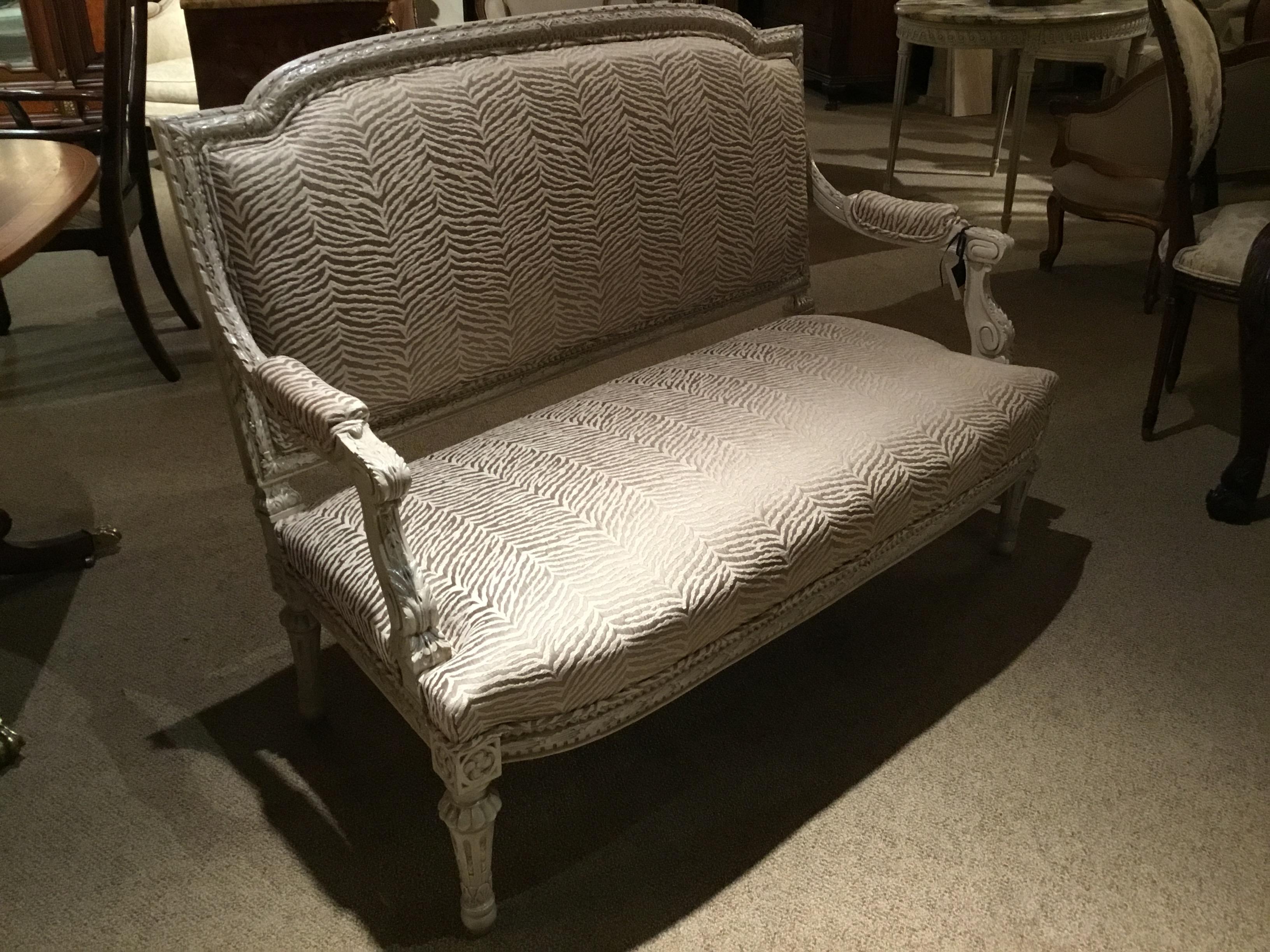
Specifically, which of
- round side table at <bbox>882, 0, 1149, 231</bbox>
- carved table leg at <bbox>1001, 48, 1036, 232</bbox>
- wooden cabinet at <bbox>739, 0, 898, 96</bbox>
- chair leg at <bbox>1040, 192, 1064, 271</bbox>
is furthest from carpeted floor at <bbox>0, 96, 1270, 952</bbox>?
wooden cabinet at <bbox>739, 0, 898, 96</bbox>

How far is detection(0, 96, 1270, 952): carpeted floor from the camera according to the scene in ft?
4.64

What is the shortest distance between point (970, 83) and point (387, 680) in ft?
16.9

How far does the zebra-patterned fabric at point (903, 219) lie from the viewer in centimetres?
199

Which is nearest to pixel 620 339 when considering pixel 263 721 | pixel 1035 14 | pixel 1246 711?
pixel 263 721

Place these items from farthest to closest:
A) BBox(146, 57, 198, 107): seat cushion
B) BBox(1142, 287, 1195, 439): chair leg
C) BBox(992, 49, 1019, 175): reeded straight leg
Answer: BBox(146, 57, 198, 107): seat cushion, BBox(992, 49, 1019, 175): reeded straight leg, BBox(1142, 287, 1195, 439): chair leg

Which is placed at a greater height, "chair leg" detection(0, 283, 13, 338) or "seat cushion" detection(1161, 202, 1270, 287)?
"seat cushion" detection(1161, 202, 1270, 287)

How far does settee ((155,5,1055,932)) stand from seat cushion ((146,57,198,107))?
3490 mm

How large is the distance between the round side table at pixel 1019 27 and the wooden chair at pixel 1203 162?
2.30ft

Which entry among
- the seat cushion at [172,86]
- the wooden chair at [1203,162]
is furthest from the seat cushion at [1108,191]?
the seat cushion at [172,86]

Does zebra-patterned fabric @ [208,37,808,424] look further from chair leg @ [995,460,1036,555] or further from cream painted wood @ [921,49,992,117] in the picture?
cream painted wood @ [921,49,992,117]

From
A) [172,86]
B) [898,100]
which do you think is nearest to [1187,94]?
[898,100]

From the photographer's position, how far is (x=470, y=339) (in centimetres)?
167

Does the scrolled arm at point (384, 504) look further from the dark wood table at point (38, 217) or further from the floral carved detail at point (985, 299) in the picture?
the floral carved detail at point (985, 299)

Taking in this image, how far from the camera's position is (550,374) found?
5.98 ft
